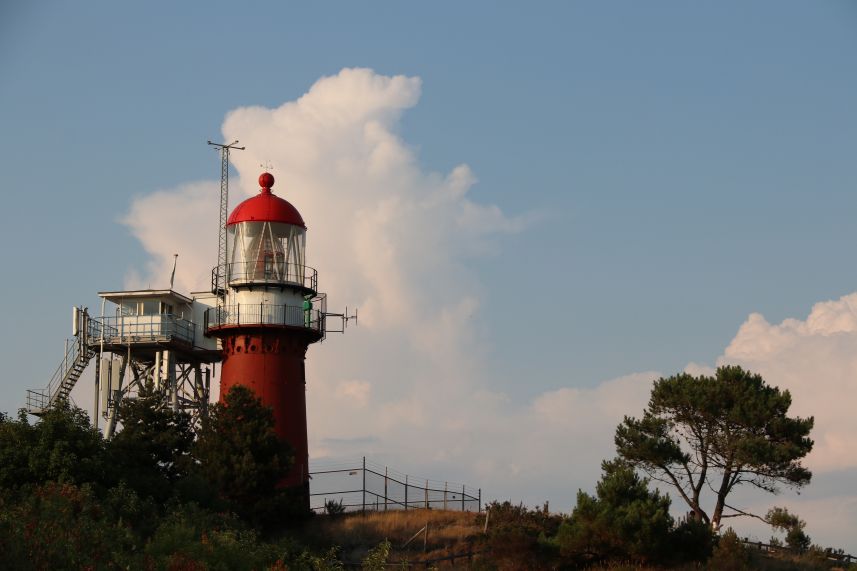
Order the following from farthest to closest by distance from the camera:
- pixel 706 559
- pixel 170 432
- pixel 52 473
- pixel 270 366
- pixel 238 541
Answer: pixel 270 366 → pixel 170 432 → pixel 706 559 → pixel 52 473 → pixel 238 541

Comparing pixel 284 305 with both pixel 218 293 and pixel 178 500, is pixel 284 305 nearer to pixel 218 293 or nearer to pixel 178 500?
pixel 218 293

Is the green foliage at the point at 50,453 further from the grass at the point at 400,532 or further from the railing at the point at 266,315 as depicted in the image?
the railing at the point at 266,315

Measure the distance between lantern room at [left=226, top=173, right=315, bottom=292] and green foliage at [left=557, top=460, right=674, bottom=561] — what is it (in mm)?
17359

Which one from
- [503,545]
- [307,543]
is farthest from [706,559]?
[307,543]

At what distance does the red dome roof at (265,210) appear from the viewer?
57.7 metres

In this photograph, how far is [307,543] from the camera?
4881 centimetres

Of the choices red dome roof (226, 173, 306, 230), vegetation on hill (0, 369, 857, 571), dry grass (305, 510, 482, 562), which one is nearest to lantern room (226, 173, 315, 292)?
red dome roof (226, 173, 306, 230)

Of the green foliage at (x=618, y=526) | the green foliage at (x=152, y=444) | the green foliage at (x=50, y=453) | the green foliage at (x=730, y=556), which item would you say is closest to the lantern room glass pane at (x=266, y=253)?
the green foliage at (x=152, y=444)

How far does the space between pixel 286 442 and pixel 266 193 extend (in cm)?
1261

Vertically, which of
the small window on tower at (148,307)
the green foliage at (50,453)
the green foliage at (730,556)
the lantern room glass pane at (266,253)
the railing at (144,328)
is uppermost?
the lantern room glass pane at (266,253)

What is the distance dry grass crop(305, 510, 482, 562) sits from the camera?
49.5 metres

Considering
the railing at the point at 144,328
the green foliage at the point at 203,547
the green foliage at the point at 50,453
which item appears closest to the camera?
the green foliage at the point at 203,547

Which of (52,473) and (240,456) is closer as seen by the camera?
(52,473)

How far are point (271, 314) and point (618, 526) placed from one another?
1887cm
